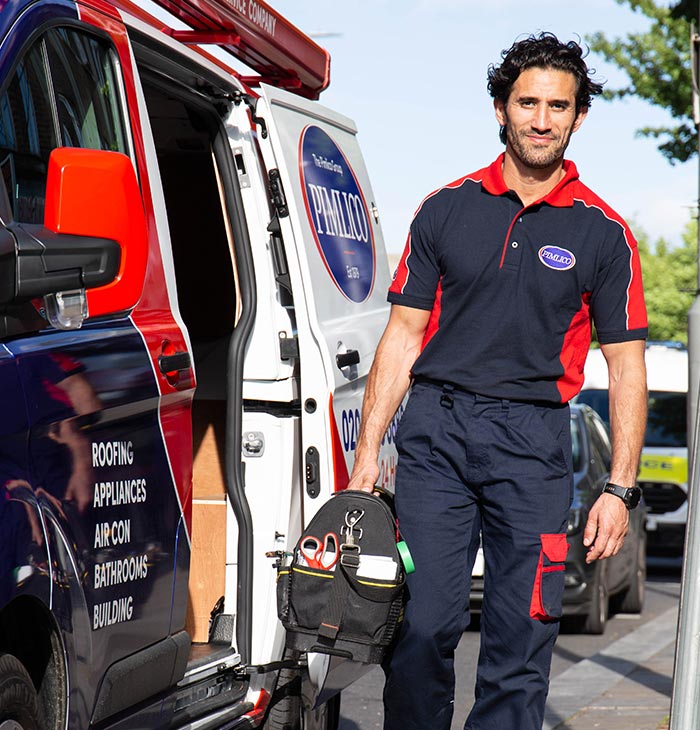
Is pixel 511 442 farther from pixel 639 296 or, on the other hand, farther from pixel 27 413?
pixel 27 413

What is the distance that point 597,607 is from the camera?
989 cm

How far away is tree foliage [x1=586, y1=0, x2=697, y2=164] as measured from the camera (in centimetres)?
1859

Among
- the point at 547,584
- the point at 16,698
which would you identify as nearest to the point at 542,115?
the point at 547,584

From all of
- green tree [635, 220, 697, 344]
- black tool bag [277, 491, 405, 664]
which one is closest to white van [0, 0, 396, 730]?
black tool bag [277, 491, 405, 664]

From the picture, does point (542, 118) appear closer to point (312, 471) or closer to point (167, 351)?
point (167, 351)

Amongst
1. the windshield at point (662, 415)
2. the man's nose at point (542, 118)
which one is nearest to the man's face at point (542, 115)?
the man's nose at point (542, 118)

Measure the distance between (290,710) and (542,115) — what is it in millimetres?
2234

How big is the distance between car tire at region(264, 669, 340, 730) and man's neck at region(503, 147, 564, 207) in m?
1.83

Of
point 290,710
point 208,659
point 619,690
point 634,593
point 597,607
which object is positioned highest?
point 208,659

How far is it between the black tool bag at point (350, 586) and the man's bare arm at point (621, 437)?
0.54m

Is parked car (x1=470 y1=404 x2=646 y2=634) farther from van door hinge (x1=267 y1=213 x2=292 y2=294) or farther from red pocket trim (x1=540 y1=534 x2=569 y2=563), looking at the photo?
red pocket trim (x1=540 y1=534 x2=569 y2=563)

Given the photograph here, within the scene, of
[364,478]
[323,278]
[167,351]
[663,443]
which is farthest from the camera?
[663,443]

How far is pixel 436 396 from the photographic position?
4008 millimetres

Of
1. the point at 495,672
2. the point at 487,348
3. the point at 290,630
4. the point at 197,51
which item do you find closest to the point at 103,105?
the point at 197,51
